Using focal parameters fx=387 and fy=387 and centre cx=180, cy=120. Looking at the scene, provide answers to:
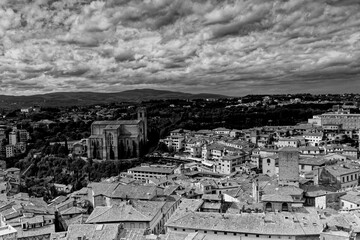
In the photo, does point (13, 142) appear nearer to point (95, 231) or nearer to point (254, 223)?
point (95, 231)

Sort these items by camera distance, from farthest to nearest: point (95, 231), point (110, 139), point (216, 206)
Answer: point (110, 139)
point (216, 206)
point (95, 231)

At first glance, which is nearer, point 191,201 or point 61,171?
point 191,201

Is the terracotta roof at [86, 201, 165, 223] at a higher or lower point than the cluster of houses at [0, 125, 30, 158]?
higher

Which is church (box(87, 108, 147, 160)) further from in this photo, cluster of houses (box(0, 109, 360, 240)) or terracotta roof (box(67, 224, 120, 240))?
terracotta roof (box(67, 224, 120, 240))

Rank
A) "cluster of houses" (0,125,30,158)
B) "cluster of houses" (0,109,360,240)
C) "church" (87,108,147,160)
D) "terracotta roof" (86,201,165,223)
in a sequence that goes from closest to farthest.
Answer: "cluster of houses" (0,109,360,240)
"terracotta roof" (86,201,165,223)
"church" (87,108,147,160)
"cluster of houses" (0,125,30,158)

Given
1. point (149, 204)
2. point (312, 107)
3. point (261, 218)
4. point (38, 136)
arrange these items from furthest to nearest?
point (312, 107), point (38, 136), point (149, 204), point (261, 218)

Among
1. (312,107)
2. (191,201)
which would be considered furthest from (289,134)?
(191,201)

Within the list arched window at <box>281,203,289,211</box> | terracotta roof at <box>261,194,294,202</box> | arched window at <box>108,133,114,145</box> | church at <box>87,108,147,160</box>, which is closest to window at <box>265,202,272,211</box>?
terracotta roof at <box>261,194,294,202</box>

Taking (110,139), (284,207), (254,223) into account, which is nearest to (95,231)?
(254,223)

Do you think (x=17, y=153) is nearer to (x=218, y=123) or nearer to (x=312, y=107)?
(x=218, y=123)
